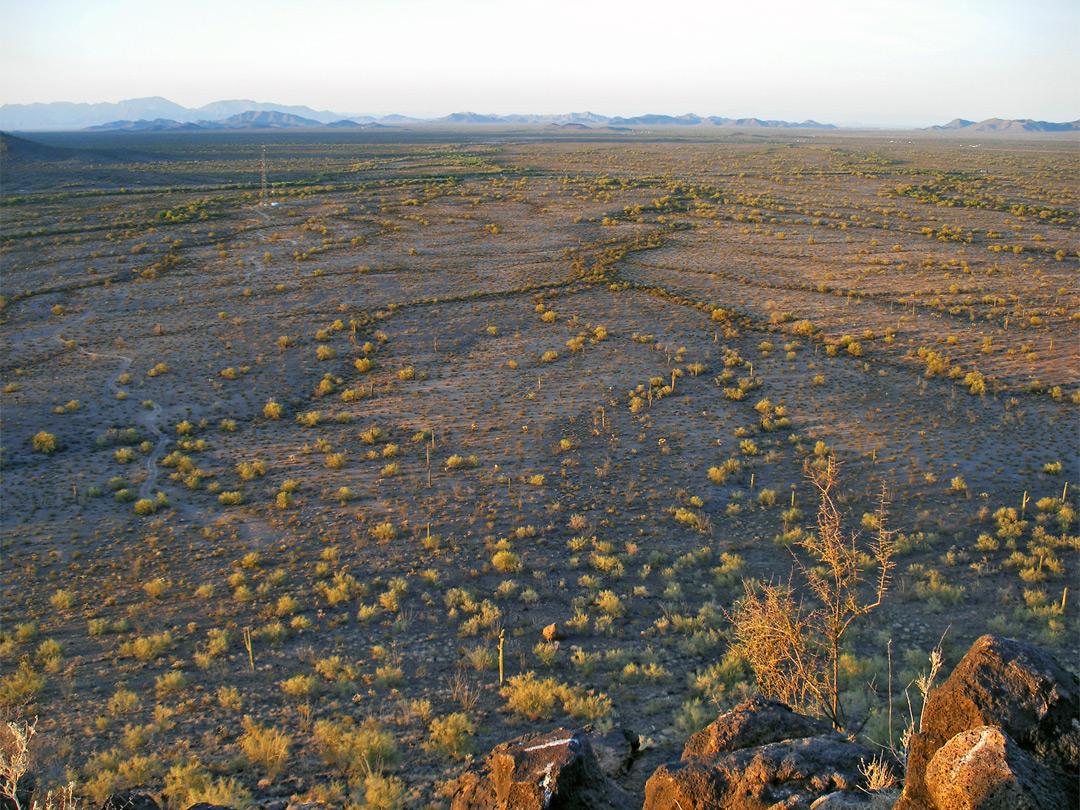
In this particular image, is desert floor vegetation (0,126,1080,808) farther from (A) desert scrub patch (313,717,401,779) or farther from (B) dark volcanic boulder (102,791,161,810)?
(B) dark volcanic boulder (102,791,161,810)

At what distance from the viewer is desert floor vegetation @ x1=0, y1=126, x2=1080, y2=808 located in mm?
8406

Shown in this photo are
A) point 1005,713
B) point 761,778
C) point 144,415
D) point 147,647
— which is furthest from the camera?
point 144,415

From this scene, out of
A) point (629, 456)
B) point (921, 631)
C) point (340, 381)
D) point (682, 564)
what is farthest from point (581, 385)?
point (921, 631)

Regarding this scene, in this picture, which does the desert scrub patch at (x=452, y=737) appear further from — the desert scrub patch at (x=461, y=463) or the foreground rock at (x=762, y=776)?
the desert scrub patch at (x=461, y=463)

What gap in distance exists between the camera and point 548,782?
481 centimetres

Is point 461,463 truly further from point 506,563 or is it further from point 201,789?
point 201,789

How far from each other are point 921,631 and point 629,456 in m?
7.38

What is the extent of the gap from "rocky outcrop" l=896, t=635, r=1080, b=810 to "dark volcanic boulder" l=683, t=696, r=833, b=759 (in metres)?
1.23

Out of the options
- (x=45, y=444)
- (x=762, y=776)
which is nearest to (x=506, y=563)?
(x=762, y=776)

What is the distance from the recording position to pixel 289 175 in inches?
3007

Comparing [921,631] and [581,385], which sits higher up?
[581,385]

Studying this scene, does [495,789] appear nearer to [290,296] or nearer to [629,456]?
[629,456]

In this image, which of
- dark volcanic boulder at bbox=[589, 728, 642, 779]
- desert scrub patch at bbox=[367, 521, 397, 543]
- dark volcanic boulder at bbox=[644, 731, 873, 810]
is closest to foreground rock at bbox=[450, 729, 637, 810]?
dark volcanic boulder at bbox=[644, 731, 873, 810]

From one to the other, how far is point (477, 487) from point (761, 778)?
10509 millimetres
